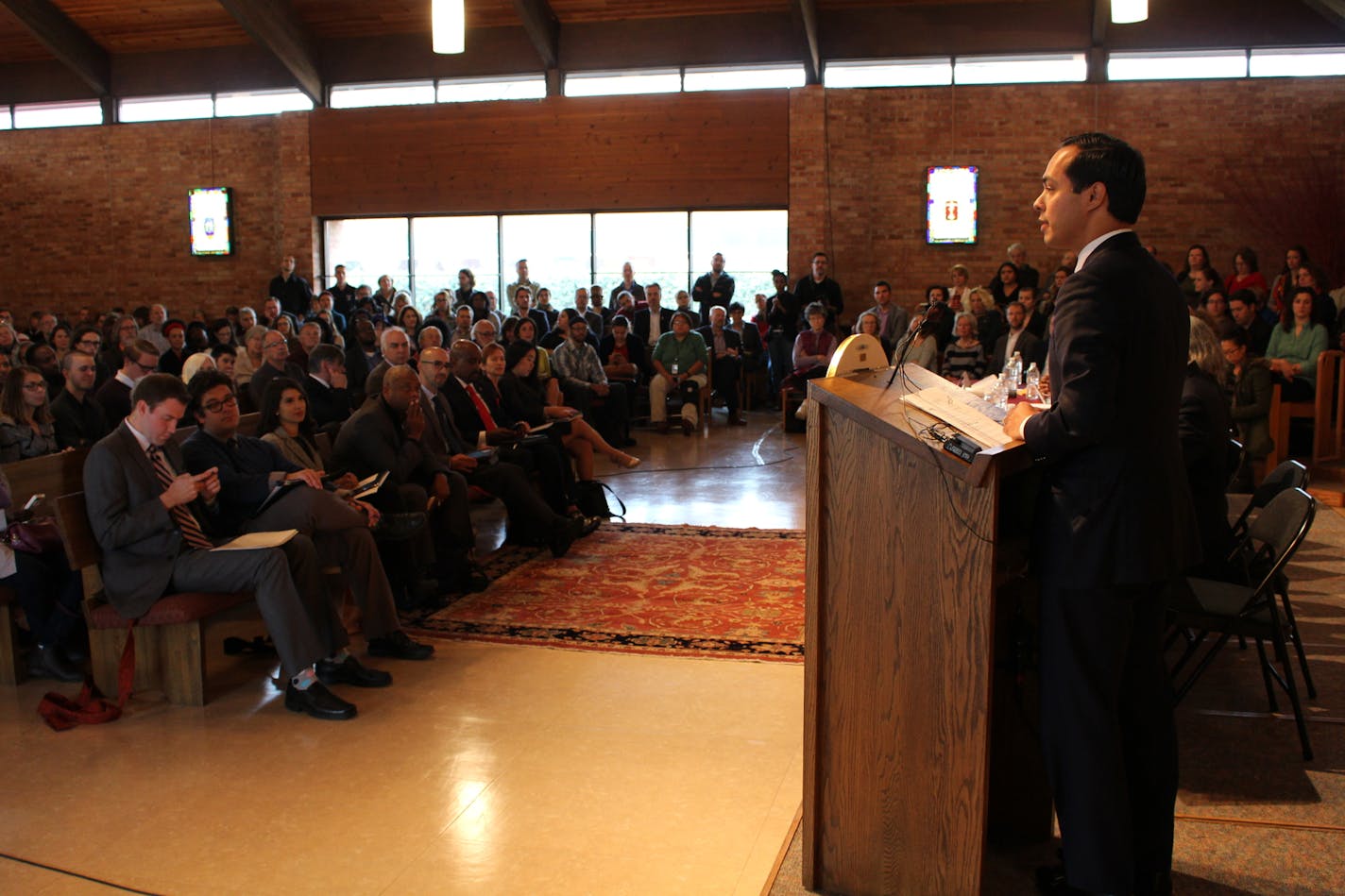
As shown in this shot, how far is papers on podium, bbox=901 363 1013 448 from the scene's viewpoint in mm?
2240

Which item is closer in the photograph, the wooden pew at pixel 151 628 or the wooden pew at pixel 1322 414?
the wooden pew at pixel 151 628

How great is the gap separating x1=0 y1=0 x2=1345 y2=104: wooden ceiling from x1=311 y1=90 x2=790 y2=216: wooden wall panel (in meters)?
0.52

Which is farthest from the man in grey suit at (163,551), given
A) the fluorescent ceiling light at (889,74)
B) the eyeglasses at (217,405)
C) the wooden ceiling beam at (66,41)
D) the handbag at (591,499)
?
the wooden ceiling beam at (66,41)

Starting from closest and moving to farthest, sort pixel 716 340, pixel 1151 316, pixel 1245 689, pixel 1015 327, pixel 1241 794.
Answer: pixel 1151 316 < pixel 1241 794 < pixel 1245 689 < pixel 1015 327 < pixel 716 340

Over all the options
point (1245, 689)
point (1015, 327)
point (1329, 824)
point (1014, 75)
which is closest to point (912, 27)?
point (1014, 75)

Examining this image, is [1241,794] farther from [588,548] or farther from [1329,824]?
[588,548]

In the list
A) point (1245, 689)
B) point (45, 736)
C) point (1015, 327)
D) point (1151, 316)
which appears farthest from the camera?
point (1015, 327)

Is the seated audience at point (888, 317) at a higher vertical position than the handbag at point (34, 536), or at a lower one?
higher

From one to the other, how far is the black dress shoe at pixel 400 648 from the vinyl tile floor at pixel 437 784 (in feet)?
0.17

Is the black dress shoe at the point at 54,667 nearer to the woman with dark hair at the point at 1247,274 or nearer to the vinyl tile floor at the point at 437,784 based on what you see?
the vinyl tile floor at the point at 437,784

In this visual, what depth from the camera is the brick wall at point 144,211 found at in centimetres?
1522

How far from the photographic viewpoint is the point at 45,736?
355 centimetres

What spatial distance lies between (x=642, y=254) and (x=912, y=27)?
4088 millimetres

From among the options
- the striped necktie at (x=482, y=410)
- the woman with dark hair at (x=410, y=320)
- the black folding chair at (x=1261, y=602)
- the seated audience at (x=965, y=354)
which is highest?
the woman with dark hair at (x=410, y=320)
